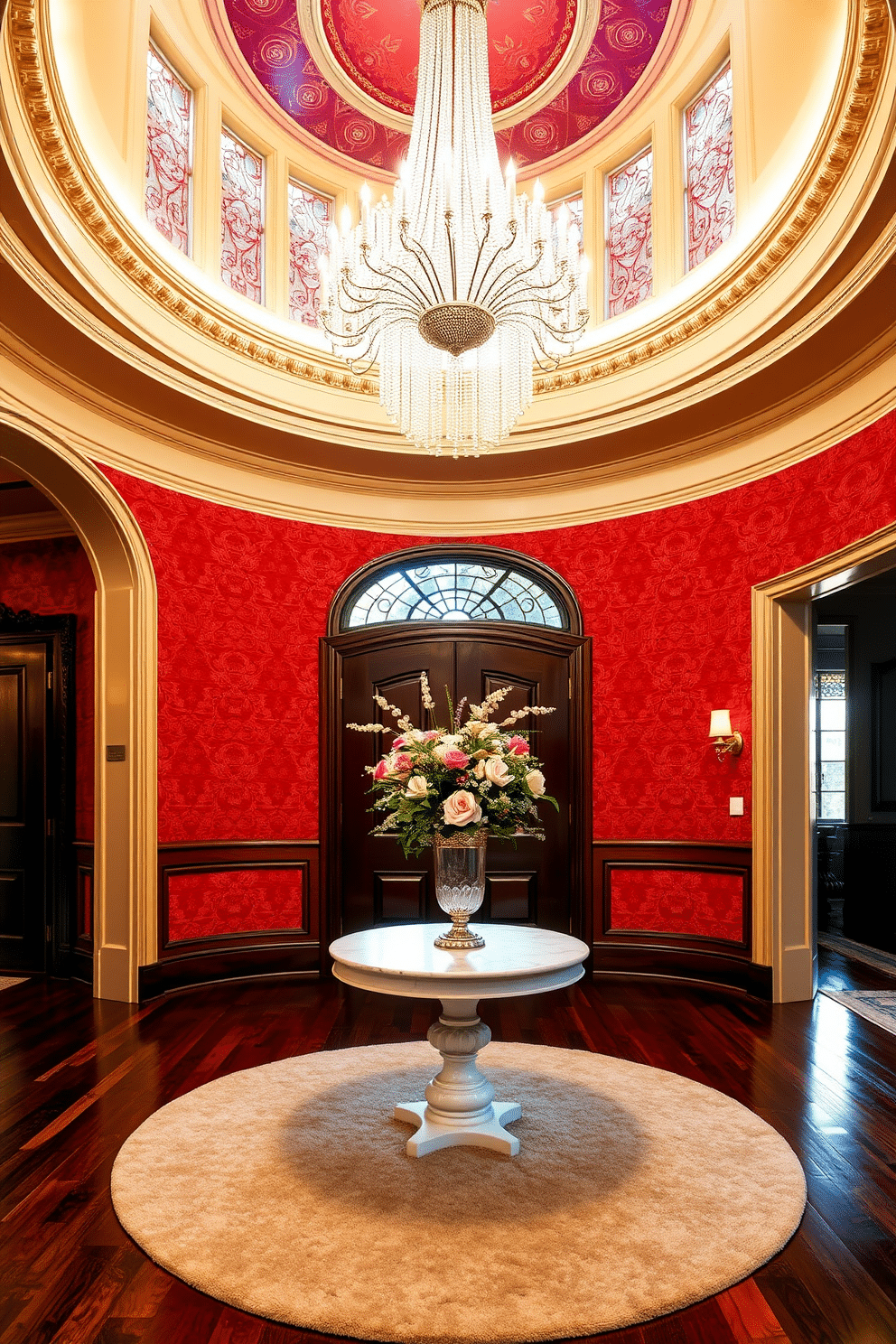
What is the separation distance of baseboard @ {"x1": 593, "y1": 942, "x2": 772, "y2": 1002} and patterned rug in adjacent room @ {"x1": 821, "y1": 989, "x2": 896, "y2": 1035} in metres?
0.52

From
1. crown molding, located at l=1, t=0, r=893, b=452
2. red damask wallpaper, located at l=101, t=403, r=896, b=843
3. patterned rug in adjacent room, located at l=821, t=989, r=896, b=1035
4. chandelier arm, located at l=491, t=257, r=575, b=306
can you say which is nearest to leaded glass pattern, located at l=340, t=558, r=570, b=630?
red damask wallpaper, located at l=101, t=403, r=896, b=843

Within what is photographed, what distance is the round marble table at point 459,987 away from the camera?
319 centimetres

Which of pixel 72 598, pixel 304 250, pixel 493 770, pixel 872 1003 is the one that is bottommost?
pixel 872 1003

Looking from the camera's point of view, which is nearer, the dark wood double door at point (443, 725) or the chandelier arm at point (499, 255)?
the chandelier arm at point (499, 255)

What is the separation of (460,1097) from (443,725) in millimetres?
3562

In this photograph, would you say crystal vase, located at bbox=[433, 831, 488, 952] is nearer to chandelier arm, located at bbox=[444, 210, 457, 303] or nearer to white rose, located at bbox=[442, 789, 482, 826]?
white rose, located at bbox=[442, 789, 482, 826]

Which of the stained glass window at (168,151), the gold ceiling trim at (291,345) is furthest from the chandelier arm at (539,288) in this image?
the stained glass window at (168,151)

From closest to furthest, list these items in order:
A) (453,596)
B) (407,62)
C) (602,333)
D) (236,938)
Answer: (407,62) < (236,938) < (602,333) < (453,596)

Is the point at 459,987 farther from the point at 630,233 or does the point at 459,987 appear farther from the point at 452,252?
the point at 630,233

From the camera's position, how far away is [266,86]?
19.5 ft

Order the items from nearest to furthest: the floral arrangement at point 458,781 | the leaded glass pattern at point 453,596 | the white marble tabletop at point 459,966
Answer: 1. the white marble tabletop at point 459,966
2. the floral arrangement at point 458,781
3. the leaded glass pattern at point 453,596

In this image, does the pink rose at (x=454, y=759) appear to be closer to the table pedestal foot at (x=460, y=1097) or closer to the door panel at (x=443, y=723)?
the table pedestal foot at (x=460, y=1097)

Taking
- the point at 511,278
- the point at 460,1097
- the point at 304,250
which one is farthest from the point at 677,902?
the point at 304,250

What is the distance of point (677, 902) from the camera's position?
6324 millimetres
